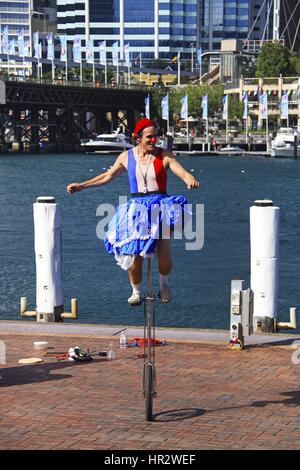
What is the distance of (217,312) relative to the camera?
2427 cm

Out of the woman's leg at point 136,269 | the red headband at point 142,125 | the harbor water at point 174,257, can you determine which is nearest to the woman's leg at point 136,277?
the woman's leg at point 136,269

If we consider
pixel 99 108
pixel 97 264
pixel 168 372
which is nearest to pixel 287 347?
pixel 168 372

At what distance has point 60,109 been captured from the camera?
506ft

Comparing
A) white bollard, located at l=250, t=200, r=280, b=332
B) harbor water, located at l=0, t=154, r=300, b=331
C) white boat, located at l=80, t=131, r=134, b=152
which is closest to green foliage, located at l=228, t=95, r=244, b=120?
white boat, located at l=80, t=131, r=134, b=152

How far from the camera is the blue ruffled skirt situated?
338 inches

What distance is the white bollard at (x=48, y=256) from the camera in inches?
525

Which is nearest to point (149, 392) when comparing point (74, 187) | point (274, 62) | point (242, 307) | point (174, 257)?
point (74, 187)

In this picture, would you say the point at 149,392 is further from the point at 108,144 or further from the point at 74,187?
the point at 108,144

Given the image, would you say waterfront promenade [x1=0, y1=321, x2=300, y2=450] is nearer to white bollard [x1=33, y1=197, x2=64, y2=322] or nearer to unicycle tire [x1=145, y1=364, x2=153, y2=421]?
unicycle tire [x1=145, y1=364, x2=153, y2=421]

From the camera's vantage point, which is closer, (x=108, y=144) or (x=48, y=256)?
(x=48, y=256)

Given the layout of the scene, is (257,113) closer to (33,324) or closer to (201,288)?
(201,288)

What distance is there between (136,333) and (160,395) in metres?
2.67

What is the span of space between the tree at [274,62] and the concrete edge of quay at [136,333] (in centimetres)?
15144

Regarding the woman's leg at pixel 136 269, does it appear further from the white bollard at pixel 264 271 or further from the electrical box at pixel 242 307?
the white bollard at pixel 264 271
